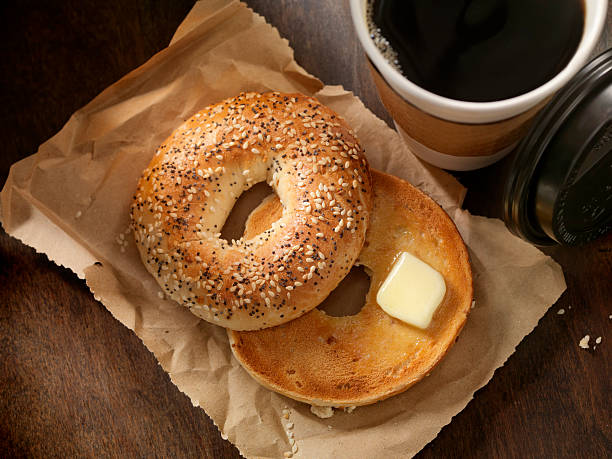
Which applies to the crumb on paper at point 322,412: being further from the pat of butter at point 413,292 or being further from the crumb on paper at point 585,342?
the crumb on paper at point 585,342

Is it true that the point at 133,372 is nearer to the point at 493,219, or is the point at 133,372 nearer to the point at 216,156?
the point at 216,156

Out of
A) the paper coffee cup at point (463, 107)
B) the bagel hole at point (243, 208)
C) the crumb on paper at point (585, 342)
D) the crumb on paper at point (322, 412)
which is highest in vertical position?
the paper coffee cup at point (463, 107)

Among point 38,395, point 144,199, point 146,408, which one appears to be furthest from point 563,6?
point 38,395

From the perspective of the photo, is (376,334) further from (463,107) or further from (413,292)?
(463,107)

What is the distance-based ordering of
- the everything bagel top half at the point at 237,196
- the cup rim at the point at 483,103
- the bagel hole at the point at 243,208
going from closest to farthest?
the cup rim at the point at 483,103 < the everything bagel top half at the point at 237,196 < the bagel hole at the point at 243,208

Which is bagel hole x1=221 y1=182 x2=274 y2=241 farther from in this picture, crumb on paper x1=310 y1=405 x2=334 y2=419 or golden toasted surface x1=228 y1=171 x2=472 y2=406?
crumb on paper x1=310 y1=405 x2=334 y2=419

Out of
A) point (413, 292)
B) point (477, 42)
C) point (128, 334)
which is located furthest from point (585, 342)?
point (128, 334)

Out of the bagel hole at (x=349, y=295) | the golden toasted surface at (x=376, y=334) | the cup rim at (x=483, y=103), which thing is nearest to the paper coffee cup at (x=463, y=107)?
the cup rim at (x=483, y=103)
